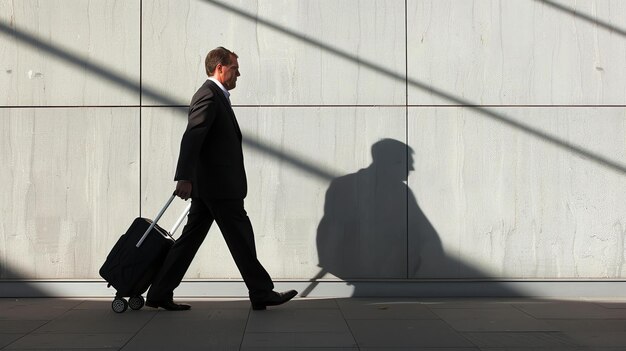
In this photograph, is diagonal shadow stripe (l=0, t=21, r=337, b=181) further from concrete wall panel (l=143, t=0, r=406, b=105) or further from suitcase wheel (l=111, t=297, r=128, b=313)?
suitcase wheel (l=111, t=297, r=128, b=313)

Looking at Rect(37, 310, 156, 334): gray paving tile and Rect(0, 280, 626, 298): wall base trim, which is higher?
Rect(0, 280, 626, 298): wall base trim

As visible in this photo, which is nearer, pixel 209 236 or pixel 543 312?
pixel 543 312

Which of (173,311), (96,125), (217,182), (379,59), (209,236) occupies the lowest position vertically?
(173,311)

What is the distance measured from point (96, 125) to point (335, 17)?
229cm

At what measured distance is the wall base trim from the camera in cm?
752

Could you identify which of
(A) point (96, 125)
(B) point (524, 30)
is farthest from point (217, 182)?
(B) point (524, 30)

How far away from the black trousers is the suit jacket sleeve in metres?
0.33

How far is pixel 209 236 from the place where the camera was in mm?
7629

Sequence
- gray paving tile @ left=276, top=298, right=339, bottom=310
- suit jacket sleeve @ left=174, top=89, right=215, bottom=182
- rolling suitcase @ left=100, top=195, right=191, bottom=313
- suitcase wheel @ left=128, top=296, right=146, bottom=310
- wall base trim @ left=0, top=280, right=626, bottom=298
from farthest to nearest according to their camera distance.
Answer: wall base trim @ left=0, top=280, right=626, bottom=298 → gray paving tile @ left=276, top=298, right=339, bottom=310 → suitcase wheel @ left=128, top=296, right=146, bottom=310 → rolling suitcase @ left=100, top=195, right=191, bottom=313 → suit jacket sleeve @ left=174, top=89, right=215, bottom=182

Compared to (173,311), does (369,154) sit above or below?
above

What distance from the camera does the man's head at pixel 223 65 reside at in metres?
6.84

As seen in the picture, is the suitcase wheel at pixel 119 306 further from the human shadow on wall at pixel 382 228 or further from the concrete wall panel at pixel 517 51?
the concrete wall panel at pixel 517 51

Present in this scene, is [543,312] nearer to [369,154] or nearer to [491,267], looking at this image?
[491,267]

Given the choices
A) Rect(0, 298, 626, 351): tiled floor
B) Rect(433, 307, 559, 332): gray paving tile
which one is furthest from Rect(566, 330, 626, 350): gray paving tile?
Rect(433, 307, 559, 332): gray paving tile
